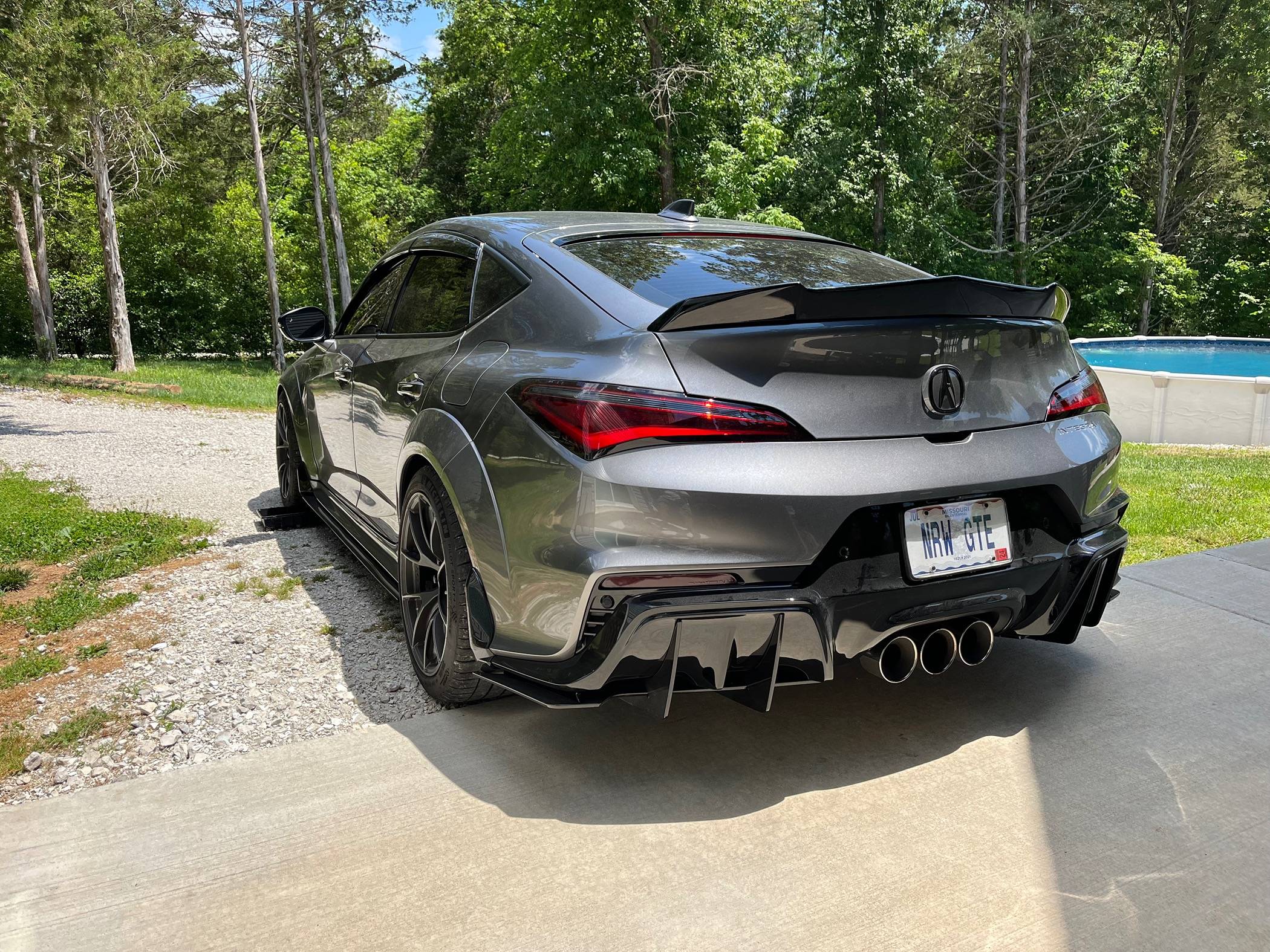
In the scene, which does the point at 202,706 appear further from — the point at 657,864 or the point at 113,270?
the point at 113,270

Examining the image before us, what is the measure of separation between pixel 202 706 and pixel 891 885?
240cm

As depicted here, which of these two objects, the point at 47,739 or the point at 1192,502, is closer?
the point at 47,739

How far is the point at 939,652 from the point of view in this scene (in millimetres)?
2703

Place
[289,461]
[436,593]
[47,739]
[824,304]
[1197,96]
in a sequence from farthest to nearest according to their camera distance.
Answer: [1197,96] → [289,461] → [436,593] → [47,739] → [824,304]

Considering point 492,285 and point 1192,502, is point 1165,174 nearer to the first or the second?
point 1192,502

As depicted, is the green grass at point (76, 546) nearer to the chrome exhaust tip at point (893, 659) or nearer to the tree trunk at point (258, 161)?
the chrome exhaust tip at point (893, 659)

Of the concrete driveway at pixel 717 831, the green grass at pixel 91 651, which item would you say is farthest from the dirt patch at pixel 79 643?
the concrete driveway at pixel 717 831

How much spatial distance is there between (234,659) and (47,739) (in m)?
0.78

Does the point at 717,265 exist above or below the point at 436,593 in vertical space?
above

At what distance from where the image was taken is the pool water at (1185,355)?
23.9m

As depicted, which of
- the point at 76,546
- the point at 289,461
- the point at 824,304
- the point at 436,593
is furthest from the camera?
the point at 289,461

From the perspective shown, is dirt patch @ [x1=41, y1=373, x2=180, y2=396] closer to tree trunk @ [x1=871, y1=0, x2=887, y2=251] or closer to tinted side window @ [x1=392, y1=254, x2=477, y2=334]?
tinted side window @ [x1=392, y1=254, x2=477, y2=334]

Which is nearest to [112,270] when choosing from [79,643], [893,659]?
[79,643]

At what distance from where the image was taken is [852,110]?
91.6ft
